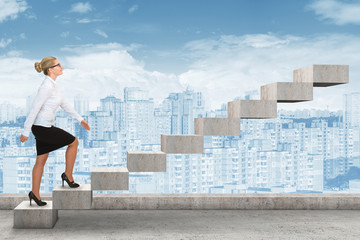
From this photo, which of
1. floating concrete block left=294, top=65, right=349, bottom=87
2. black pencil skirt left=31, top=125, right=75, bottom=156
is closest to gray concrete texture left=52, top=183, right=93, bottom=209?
black pencil skirt left=31, top=125, right=75, bottom=156

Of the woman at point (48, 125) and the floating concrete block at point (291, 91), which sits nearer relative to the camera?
the woman at point (48, 125)

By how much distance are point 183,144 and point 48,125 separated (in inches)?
45.0

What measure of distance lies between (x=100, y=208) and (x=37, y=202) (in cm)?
79

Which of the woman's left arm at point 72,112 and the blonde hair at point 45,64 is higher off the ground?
the blonde hair at point 45,64

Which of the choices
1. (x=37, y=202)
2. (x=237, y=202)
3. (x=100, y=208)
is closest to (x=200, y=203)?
(x=237, y=202)

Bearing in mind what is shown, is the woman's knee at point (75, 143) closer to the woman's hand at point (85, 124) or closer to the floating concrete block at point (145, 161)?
the woman's hand at point (85, 124)

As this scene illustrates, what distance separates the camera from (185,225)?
3939 mm

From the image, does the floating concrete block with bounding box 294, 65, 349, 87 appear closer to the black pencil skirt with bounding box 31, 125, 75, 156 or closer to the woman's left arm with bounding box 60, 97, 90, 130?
the woman's left arm with bounding box 60, 97, 90, 130

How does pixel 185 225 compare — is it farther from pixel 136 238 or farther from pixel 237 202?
pixel 237 202

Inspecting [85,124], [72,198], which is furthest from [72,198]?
[85,124]

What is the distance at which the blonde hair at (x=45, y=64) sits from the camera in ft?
12.7

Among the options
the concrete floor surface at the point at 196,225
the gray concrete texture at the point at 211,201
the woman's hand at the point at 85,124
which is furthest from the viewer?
the gray concrete texture at the point at 211,201

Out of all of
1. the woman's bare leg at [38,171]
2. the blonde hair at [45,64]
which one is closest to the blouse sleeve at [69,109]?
the blonde hair at [45,64]

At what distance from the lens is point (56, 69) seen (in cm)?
390
